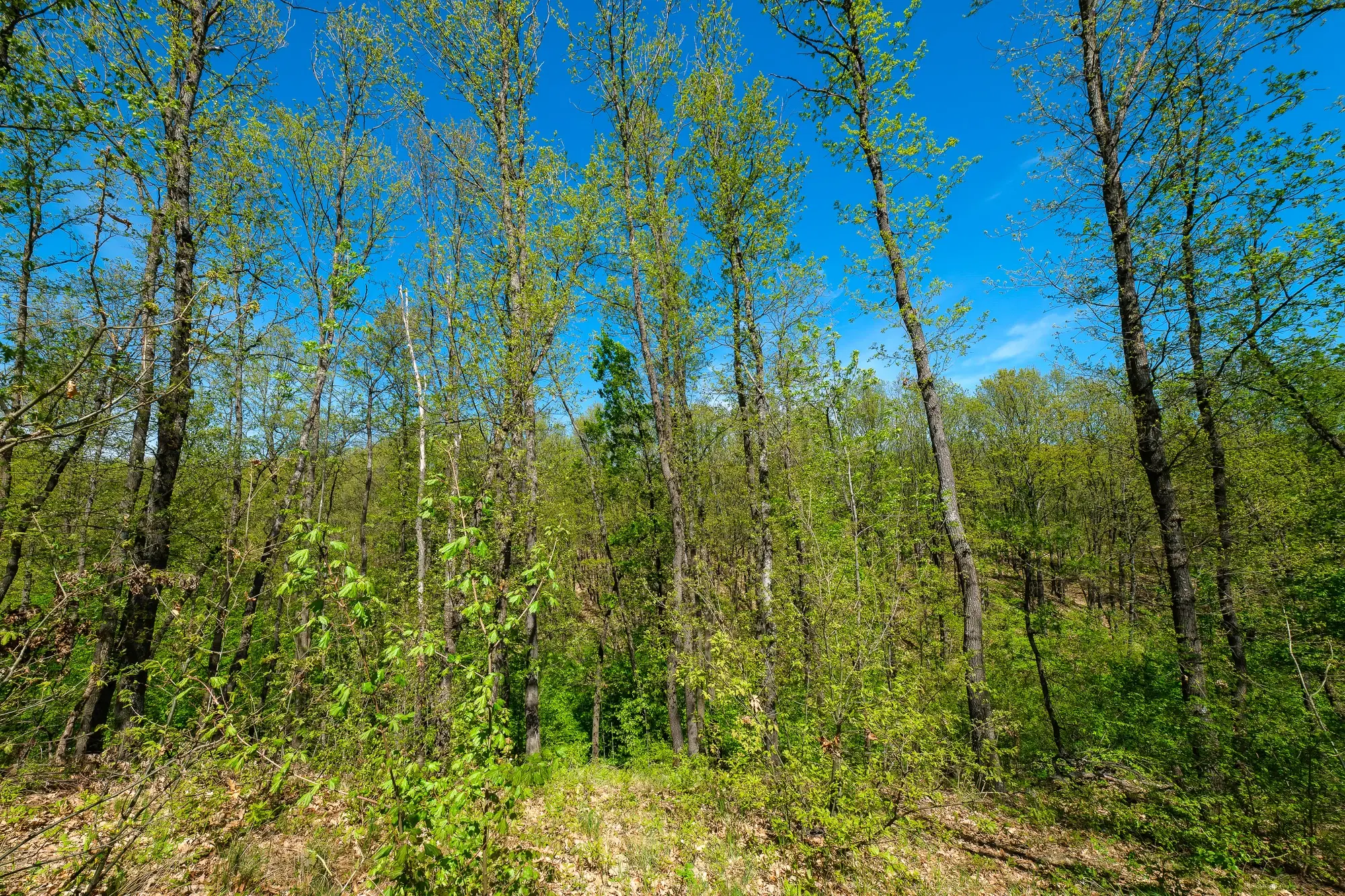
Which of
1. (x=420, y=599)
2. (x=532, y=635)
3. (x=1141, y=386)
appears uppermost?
(x=1141, y=386)

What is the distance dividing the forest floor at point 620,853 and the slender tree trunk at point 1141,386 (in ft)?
8.15

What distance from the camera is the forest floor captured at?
3.84m

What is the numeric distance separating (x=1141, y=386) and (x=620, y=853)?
9.63 meters

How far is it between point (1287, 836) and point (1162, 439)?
16.4ft

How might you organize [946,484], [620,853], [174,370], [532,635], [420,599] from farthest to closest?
1. [532,635]
2. [946,484]
3. [174,370]
4. [420,599]
5. [620,853]

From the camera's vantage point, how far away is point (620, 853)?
5301 millimetres

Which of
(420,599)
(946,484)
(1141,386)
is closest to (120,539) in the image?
(420,599)

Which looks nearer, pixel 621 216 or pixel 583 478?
pixel 621 216

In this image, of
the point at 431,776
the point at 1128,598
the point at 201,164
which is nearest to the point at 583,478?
the point at 201,164

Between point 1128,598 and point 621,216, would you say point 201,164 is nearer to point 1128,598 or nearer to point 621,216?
point 621,216

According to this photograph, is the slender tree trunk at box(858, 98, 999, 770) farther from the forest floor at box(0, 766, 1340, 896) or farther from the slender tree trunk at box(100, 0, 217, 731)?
the slender tree trunk at box(100, 0, 217, 731)

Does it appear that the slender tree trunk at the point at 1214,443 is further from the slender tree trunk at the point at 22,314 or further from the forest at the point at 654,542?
the slender tree trunk at the point at 22,314

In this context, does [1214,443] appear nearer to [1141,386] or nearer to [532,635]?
[1141,386]

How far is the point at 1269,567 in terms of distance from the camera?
7152mm
